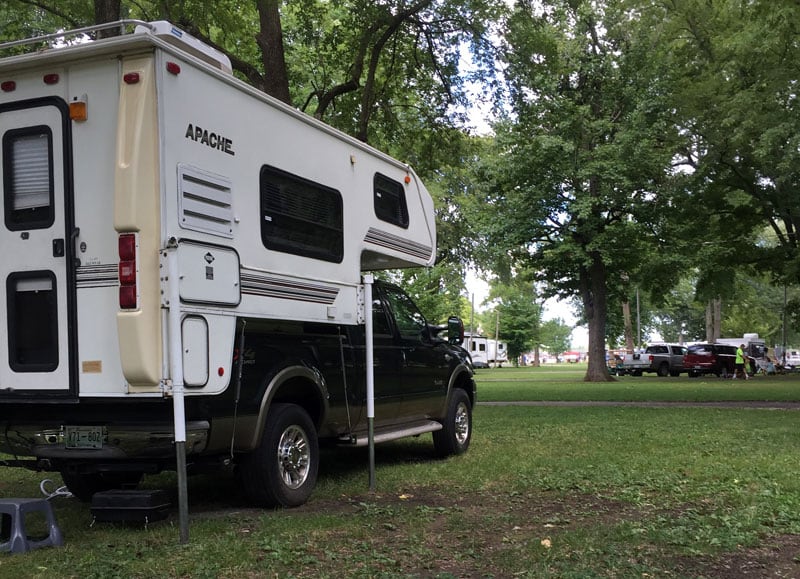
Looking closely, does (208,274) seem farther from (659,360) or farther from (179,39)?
(659,360)

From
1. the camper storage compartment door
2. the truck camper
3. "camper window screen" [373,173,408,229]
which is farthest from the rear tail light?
"camper window screen" [373,173,408,229]

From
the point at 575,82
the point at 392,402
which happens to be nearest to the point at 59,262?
the point at 392,402

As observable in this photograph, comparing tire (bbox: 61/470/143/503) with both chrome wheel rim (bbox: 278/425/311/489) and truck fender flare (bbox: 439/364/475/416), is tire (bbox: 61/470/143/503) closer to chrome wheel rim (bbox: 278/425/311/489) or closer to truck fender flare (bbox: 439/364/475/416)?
chrome wheel rim (bbox: 278/425/311/489)

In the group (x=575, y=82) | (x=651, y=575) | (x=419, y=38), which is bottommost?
(x=651, y=575)

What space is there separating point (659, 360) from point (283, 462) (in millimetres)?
37059

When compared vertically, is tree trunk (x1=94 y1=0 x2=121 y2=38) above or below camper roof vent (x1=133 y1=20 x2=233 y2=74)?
above

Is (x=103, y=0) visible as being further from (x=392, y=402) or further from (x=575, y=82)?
(x=575, y=82)

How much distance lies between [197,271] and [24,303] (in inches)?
50.1

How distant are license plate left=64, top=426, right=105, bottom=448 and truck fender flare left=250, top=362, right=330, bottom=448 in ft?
3.49

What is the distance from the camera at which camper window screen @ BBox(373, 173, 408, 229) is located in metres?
7.97

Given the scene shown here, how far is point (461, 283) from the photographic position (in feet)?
101

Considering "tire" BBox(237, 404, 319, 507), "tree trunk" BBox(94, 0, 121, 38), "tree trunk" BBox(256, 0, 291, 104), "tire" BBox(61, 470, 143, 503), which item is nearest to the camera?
"tire" BBox(237, 404, 319, 507)

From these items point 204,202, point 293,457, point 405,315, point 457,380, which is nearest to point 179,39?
point 204,202

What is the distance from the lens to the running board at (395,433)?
7268mm
